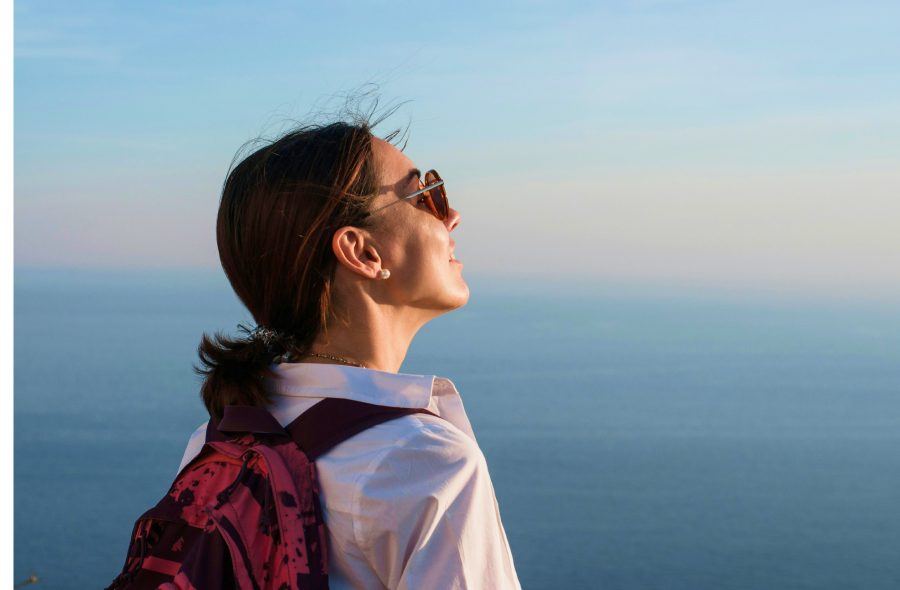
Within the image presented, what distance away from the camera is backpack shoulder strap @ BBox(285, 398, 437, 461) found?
120cm

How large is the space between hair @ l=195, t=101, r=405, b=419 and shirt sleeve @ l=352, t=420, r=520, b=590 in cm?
37

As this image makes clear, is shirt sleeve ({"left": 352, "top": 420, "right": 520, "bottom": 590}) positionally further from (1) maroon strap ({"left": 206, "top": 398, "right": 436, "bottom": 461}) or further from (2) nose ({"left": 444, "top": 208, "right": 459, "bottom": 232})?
(2) nose ({"left": 444, "top": 208, "right": 459, "bottom": 232})

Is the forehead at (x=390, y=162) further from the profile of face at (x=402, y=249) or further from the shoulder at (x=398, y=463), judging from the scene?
the shoulder at (x=398, y=463)

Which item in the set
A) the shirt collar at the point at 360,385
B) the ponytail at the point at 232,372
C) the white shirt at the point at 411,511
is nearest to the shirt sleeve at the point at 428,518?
the white shirt at the point at 411,511

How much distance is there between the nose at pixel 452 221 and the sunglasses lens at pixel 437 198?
0.6 inches

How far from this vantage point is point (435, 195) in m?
1.60

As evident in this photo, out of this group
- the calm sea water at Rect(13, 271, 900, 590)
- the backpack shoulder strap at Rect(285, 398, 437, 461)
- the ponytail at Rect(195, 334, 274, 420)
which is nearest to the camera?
the backpack shoulder strap at Rect(285, 398, 437, 461)

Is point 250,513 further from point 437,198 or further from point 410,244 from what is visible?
point 437,198

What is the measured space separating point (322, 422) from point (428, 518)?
0.26 m

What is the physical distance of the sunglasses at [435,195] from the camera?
1.59m

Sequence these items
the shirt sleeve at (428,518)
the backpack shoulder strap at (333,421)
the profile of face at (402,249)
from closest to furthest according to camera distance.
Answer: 1. the shirt sleeve at (428,518)
2. the backpack shoulder strap at (333,421)
3. the profile of face at (402,249)

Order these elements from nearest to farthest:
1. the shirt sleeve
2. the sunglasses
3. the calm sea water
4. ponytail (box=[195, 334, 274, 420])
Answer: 1. the shirt sleeve
2. ponytail (box=[195, 334, 274, 420])
3. the sunglasses
4. the calm sea water

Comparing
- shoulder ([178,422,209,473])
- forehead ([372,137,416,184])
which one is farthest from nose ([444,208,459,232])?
shoulder ([178,422,209,473])

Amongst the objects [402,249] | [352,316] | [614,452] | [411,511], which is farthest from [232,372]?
[614,452]
